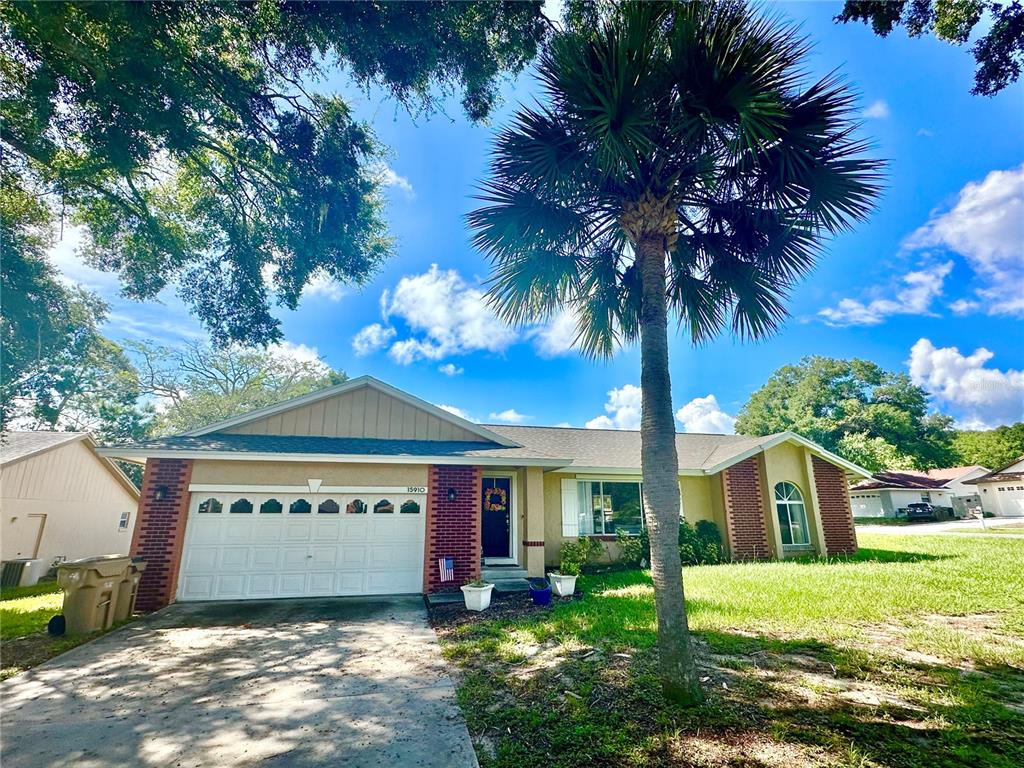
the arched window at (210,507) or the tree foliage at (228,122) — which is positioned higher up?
the tree foliage at (228,122)

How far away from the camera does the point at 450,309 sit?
56.3 ft

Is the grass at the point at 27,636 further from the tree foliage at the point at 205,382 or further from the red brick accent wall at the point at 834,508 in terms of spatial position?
the red brick accent wall at the point at 834,508

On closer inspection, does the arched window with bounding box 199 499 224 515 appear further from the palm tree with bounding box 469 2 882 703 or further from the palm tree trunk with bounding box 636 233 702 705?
the palm tree trunk with bounding box 636 233 702 705

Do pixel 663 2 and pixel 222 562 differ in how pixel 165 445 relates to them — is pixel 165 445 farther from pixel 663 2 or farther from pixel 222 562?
pixel 663 2

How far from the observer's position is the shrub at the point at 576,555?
33.1 feet

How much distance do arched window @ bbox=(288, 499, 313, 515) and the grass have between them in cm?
314

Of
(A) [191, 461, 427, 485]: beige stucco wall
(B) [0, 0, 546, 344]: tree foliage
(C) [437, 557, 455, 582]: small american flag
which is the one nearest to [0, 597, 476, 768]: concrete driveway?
(C) [437, 557, 455, 582]: small american flag

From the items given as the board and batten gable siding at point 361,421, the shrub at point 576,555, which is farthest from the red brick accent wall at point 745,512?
the board and batten gable siding at point 361,421

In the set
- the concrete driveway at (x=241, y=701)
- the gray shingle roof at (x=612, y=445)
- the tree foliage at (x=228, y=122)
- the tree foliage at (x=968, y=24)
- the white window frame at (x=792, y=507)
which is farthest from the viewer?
the white window frame at (x=792, y=507)

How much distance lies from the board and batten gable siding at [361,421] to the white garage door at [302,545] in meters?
1.88

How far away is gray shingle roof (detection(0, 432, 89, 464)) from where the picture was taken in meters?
14.1

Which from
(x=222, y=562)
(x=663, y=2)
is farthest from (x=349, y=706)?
(x=663, y=2)

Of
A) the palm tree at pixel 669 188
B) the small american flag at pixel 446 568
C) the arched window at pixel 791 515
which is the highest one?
the palm tree at pixel 669 188

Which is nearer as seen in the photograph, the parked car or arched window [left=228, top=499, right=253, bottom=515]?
arched window [left=228, top=499, right=253, bottom=515]
